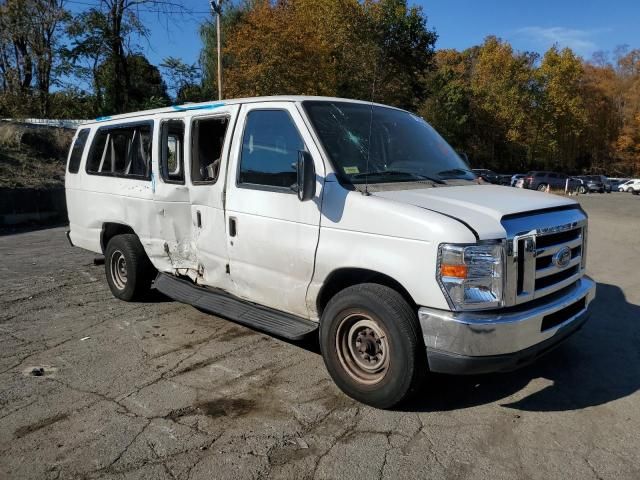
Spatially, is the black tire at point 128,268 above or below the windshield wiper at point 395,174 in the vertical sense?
below

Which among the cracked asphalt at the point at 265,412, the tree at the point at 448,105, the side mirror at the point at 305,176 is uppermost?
the tree at the point at 448,105

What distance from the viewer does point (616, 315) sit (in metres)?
5.71

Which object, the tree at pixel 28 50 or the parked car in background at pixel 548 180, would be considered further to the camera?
the parked car in background at pixel 548 180

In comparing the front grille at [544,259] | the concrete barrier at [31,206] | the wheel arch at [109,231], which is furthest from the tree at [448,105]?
the front grille at [544,259]

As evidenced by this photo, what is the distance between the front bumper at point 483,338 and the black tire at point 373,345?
11 cm

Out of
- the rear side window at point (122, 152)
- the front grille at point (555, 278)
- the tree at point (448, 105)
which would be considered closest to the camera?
the front grille at point (555, 278)

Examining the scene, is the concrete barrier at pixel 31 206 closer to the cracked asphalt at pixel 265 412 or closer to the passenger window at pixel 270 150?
the cracked asphalt at pixel 265 412

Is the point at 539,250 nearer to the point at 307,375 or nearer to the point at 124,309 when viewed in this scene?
the point at 307,375

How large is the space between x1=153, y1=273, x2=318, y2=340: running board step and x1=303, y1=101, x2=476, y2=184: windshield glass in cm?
122

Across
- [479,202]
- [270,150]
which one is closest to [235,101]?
[270,150]

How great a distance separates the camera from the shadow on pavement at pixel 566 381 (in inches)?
147

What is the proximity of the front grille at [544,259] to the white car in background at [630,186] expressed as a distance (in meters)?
49.5

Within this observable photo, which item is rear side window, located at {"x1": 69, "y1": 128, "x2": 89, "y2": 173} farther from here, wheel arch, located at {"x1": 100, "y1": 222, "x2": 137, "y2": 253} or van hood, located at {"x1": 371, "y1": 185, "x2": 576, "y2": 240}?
van hood, located at {"x1": 371, "y1": 185, "x2": 576, "y2": 240}

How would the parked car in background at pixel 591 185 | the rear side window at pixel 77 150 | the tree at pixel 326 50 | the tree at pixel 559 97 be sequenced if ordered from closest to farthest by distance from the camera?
the rear side window at pixel 77 150
the tree at pixel 326 50
the parked car in background at pixel 591 185
the tree at pixel 559 97
